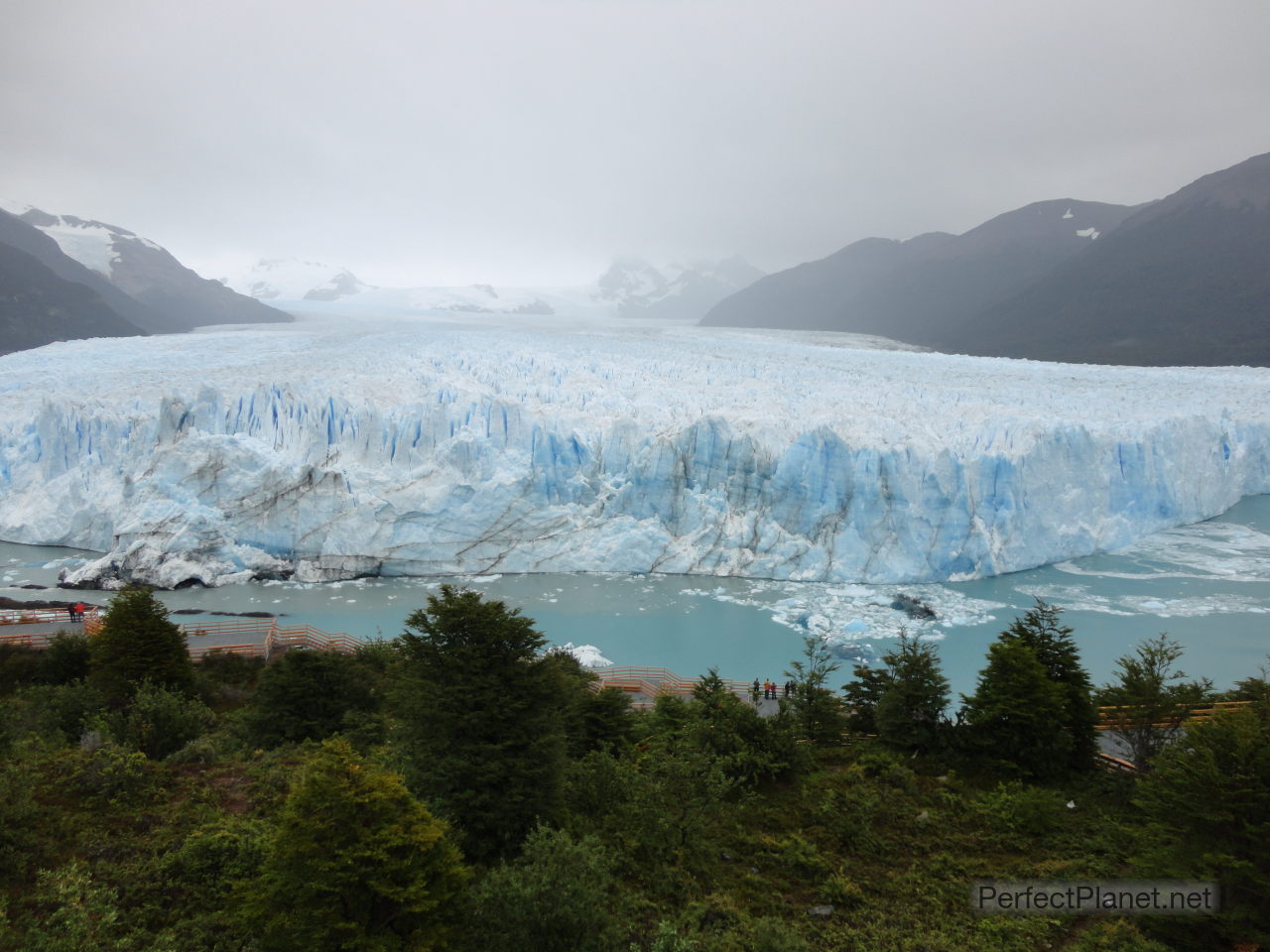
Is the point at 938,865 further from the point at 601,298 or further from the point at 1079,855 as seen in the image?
the point at 601,298

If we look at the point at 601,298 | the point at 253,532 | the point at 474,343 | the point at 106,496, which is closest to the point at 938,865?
the point at 253,532

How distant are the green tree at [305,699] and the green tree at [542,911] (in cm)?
501

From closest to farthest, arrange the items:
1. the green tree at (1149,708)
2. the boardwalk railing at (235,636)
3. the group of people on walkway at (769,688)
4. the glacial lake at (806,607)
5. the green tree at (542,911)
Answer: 1. the green tree at (542,911)
2. the green tree at (1149,708)
3. the group of people on walkway at (769,688)
4. the boardwalk railing at (235,636)
5. the glacial lake at (806,607)

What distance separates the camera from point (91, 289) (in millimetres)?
38094

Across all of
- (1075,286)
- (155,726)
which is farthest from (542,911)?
(1075,286)

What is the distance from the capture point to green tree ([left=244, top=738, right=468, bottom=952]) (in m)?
3.77

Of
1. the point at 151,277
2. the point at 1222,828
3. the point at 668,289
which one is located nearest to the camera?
the point at 1222,828

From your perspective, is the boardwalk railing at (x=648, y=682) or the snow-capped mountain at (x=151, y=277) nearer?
the boardwalk railing at (x=648, y=682)

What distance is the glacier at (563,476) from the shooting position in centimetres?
1689

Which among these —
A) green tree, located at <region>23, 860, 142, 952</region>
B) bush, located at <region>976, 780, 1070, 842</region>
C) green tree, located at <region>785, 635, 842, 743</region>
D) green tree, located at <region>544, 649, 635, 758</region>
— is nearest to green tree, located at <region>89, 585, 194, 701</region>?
green tree, located at <region>23, 860, 142, 952</region>

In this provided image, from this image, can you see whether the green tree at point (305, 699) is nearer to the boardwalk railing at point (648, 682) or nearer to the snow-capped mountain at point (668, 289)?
the boardwalk railing at point (648, 682)

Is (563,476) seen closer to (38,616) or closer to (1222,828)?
(38,616)

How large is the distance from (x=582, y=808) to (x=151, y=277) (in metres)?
61.8

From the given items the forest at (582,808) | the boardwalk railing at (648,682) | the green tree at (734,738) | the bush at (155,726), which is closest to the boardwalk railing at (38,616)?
the forest at (582,808)
